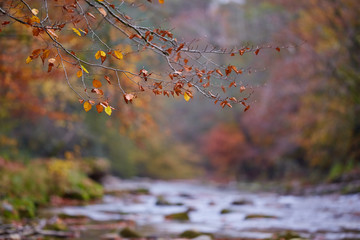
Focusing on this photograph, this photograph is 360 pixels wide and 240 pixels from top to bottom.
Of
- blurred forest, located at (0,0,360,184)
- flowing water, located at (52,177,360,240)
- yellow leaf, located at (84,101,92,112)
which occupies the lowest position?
flowing water, located at (52,177,360,240)

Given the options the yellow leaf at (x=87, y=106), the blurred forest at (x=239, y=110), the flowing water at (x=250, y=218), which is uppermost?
the blurred forest at (x=239, y=110)

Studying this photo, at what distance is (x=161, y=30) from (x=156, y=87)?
1.48ft

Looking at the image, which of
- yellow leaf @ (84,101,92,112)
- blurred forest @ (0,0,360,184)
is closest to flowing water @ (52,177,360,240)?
blurred forest @ (0,0,360,184)

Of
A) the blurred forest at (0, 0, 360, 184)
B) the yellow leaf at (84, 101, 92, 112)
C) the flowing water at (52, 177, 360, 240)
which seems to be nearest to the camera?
the yellow leaf at (84, 101, 92, 112)

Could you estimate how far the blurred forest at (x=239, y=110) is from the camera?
9.63 metres

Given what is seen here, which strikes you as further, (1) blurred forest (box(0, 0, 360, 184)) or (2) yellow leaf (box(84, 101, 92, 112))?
(1) blurred forest (box(0, 0, 360, 184))

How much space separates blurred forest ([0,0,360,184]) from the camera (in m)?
9.63

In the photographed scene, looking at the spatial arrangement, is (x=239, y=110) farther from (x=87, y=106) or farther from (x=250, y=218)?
(x=87, y=106)

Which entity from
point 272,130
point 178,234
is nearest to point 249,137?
point 272,130

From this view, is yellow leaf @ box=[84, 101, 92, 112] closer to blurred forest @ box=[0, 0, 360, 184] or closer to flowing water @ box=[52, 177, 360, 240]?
blurred forest @ box=[0, 0, 360, 184]

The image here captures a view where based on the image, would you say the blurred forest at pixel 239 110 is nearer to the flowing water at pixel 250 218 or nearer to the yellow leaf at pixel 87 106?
the yellow leaf at pixel 87 106

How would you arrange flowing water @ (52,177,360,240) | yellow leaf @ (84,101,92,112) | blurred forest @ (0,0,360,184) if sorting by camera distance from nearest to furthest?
yellow leaf @ (84,101,92,112) < flowing water @ (52,177,360,240) < blurred forest @ (0,0,360,184)

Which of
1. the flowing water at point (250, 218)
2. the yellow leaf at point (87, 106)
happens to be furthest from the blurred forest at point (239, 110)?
the flowing water at point (250, 218)

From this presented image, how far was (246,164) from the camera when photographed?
28.2m
